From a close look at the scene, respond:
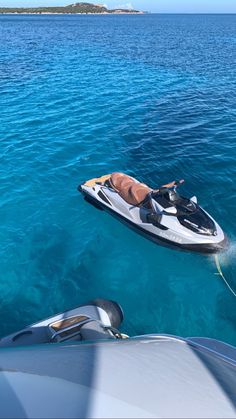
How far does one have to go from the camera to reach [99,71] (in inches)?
1267

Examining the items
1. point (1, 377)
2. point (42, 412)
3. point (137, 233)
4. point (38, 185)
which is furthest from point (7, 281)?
point (42, 412)

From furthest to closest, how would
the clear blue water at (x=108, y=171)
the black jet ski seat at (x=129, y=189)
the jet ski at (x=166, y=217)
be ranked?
the black jet ski seat at (x=129, y=189) < the jet ski at (x=166, y=217) < the clear blue water at (x=108, y=171)

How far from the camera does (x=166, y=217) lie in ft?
33.0

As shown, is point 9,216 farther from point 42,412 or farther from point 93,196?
point 42,412

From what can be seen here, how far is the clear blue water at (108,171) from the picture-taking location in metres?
8.96

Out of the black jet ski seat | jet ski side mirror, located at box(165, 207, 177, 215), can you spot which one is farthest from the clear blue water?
jet ski side mirror, located at box(165, 207, 177, 215)

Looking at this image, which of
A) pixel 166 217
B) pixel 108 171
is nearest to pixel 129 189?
pixel 166 217

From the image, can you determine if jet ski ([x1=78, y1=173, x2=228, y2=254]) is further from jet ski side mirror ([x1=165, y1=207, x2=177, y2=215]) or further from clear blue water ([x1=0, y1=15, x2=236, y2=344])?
clear blue water ([x1=0, y1=15, x2=236, y2=344])

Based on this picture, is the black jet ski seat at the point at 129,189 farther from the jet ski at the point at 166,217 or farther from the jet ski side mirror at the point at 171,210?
the jet ski side mirror at the point at 171,210

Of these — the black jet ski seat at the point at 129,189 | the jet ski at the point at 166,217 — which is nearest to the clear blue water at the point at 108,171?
the jet ski at the point at 166,217

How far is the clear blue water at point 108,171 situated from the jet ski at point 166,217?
0.42 m

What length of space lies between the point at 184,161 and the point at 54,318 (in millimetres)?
10491

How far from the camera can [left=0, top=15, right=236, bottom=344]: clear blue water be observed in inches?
353

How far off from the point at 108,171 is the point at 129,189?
3.72 m
